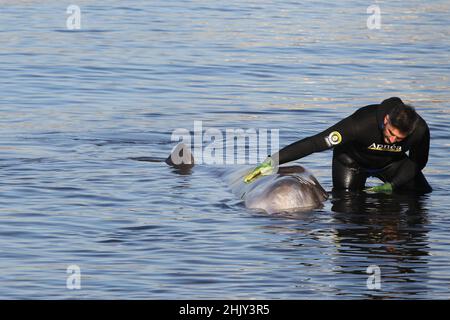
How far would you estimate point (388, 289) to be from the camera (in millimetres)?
8820

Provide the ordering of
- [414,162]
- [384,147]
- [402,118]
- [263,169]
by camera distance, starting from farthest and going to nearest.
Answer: [414,162]
[384,147]
[263,169]
[402,118]

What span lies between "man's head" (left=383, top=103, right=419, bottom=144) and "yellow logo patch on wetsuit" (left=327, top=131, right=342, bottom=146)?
72 cm

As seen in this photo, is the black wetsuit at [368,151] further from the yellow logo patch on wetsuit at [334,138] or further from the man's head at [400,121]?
the man's head at [400,121]

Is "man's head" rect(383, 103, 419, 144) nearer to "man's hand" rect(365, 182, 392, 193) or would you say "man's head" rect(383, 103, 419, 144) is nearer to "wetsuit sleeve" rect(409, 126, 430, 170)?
"wetsuit sleeve" rect(409, 126, 430, 170)

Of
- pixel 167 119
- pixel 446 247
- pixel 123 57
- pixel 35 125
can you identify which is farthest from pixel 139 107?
pixel 446 247

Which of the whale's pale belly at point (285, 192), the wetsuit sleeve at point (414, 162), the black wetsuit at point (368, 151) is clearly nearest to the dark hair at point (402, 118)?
the black wetsuit at point (368, 151)

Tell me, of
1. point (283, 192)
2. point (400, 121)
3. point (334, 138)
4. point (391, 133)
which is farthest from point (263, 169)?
point (400, 121)

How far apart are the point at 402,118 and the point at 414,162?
5.39 feet

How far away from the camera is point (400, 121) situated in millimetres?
10227

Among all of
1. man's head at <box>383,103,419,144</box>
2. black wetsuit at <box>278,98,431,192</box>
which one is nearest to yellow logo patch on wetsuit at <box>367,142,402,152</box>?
black wetsuit at <box>278,98,431,192</box>

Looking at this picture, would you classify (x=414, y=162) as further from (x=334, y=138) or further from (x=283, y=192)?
(x=283, y=192)

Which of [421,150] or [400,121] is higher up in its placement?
[400,121]

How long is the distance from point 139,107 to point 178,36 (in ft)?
21.5
